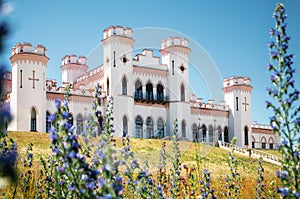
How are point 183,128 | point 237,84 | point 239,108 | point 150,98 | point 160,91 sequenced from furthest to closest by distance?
1. point 237,84
2. point 239,108
3. point 160,91
4. point 183,128
5. point 150,98

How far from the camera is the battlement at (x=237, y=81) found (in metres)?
58.7

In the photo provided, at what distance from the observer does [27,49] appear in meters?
43.7

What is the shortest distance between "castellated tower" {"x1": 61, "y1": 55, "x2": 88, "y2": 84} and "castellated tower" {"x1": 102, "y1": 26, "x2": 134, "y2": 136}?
841 centimetres

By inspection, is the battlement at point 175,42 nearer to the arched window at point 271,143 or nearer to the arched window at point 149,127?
the arched window at point 149,127

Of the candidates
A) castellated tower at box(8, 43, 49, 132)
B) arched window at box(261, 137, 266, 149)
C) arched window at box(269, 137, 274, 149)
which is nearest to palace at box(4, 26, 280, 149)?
castellated tower at box(8, 43, 49, 132)

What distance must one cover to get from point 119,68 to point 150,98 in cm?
587

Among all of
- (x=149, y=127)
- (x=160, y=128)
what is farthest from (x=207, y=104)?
(x=149, y=127)

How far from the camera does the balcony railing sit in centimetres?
4981

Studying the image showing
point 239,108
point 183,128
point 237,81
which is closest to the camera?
point 183,128

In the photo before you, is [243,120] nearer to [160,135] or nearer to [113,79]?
[160,135]

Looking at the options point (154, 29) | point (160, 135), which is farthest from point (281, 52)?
point (160, 135)

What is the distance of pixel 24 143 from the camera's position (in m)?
31.9

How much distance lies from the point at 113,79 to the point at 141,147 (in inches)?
473

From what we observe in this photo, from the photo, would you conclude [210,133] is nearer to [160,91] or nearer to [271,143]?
[160,91]
